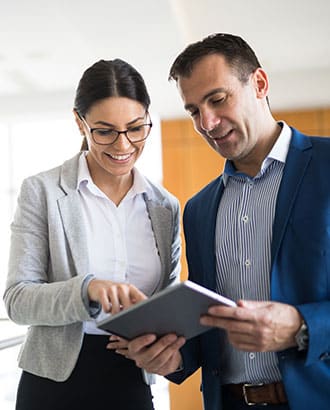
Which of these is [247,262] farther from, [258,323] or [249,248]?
[258,323]

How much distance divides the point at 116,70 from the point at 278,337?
0.91 meters

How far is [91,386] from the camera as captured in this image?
1.62 meters

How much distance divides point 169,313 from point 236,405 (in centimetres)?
48

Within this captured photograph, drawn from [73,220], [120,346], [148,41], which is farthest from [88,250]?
[148,41]

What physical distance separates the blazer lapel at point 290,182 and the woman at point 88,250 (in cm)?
45

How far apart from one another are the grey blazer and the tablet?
0.95 feet

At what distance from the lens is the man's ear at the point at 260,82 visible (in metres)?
1.68

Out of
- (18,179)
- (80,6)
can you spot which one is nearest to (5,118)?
(18,179)

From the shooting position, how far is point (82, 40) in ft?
13.8

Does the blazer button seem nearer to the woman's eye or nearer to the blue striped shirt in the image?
the blue striped shirt

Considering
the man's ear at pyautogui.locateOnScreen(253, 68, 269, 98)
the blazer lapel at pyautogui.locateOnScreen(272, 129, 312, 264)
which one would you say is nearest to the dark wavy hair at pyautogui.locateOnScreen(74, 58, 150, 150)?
the man's ear at pyautogui.locateOnScreen(253, 68, 269, 98)

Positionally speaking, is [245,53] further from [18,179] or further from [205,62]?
[18,179]

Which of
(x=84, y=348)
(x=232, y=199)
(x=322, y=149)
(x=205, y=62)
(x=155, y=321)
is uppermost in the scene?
(x=205, y=62)

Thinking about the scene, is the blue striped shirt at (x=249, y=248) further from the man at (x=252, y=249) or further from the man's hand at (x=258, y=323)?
the man's hand at (x=258, y=323)
